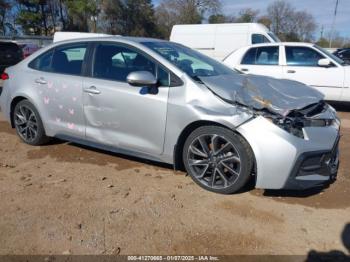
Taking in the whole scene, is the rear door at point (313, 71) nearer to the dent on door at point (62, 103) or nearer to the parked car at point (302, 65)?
the parked car at point (302, 65)

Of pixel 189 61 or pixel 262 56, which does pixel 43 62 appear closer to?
pixel 189 61

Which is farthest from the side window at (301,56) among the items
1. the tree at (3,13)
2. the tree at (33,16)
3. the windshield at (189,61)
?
the tree at (3,13)

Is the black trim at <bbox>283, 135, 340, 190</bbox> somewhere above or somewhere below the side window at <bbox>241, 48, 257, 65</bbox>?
below

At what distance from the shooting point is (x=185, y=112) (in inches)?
151

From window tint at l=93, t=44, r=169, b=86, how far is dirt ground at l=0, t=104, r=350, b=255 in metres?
1.17

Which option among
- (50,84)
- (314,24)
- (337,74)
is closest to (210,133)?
(50,84)

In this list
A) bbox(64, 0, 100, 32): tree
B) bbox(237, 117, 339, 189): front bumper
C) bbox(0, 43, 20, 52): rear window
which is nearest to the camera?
bbox(237, 117, 339, 189): front bumper

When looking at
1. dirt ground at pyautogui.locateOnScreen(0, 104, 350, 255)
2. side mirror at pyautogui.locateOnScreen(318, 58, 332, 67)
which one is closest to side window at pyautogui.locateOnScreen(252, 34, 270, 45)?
side mirror at pyautogui.locateOnScreen(318, 58, 332, 67)

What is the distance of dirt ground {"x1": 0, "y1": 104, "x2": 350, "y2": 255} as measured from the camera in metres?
2.99

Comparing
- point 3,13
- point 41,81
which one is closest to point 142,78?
point 41,81

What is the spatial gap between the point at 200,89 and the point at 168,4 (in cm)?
5226

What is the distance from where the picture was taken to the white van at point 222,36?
43.3 feet

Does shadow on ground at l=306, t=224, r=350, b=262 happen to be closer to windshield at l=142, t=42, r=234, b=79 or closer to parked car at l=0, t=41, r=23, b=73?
windshield at l=142, t=42, r=234, b=79

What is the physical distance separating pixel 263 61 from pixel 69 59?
5.52m
